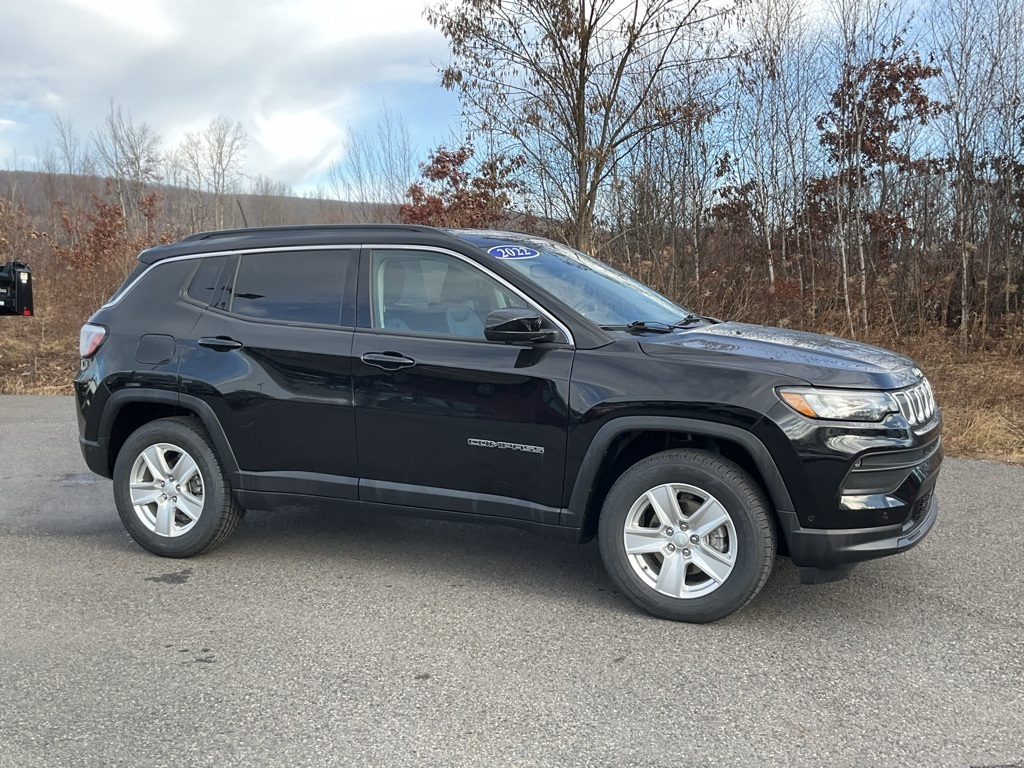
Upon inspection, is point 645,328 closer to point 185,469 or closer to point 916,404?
point 916,404

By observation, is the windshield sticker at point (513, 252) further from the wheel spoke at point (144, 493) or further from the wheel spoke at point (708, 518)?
the wheel spoke at point (144, 493)

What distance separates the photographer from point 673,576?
12.8 ft

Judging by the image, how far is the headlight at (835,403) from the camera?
11.9 feet

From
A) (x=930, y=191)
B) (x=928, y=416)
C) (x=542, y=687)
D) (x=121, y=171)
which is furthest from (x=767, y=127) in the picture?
(x=121, y=171)

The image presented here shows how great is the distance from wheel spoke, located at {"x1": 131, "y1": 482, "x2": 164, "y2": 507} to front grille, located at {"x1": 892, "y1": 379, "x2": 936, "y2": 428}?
387cm

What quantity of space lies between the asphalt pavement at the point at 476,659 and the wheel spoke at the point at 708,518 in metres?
0.45

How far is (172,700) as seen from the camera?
3.18 meters

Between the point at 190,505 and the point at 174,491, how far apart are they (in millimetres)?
130

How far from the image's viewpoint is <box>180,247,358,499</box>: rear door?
4469 millimetres

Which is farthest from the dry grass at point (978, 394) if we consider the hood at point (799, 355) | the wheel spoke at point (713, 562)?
the wheel spoke at point (713, 562)

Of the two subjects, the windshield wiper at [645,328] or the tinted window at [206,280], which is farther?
the tinted window at [206,280]

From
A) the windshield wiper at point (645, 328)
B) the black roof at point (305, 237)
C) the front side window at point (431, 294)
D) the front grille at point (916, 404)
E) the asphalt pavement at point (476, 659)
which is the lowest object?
the asphalt pavement at point (476, 659)

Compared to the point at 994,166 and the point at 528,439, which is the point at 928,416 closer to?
the point at 528,439

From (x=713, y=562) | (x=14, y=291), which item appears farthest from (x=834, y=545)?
(x=14, y=291)
